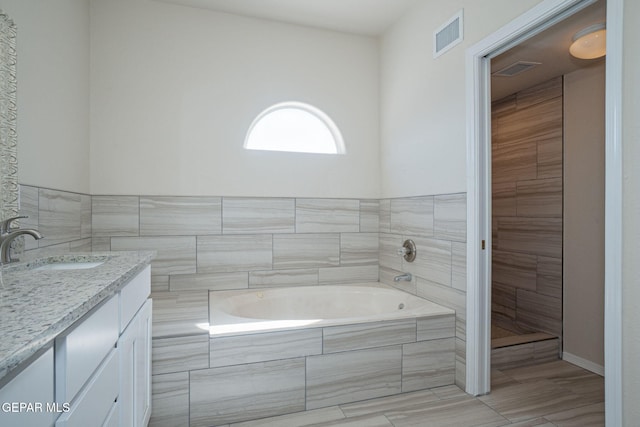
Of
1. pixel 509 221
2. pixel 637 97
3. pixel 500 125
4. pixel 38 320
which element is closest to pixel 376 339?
pixel 637 97

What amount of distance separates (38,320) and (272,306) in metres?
2.29

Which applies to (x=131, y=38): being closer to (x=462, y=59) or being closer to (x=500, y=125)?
(x=462, y=59)

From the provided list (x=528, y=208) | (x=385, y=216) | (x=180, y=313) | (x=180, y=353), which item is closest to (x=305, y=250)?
(x=385, y=216)

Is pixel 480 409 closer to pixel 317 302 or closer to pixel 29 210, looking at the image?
pixel 317 302

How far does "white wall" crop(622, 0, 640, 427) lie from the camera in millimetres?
1319

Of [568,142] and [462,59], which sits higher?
[462,59]

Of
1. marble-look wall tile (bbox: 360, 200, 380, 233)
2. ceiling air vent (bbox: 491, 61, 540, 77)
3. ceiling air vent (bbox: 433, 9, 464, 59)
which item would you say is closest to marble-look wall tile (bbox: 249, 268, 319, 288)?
marble-look wall tile (bbox: 360, 200, 380, 233)

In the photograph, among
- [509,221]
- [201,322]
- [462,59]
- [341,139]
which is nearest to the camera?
[201,322]

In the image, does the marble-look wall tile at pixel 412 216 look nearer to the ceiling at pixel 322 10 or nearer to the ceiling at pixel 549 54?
the ceiling at pixel 549 54

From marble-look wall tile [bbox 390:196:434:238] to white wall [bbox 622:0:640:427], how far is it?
127cm

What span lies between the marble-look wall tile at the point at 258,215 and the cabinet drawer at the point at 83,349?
6.04 feet

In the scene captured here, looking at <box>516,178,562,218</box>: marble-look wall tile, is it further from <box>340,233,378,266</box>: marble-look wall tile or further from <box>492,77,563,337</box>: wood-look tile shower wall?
<box>340,233,378,266</box>: marble-look wall tile

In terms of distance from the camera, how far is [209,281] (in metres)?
2.89

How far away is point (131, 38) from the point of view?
8.92ft
